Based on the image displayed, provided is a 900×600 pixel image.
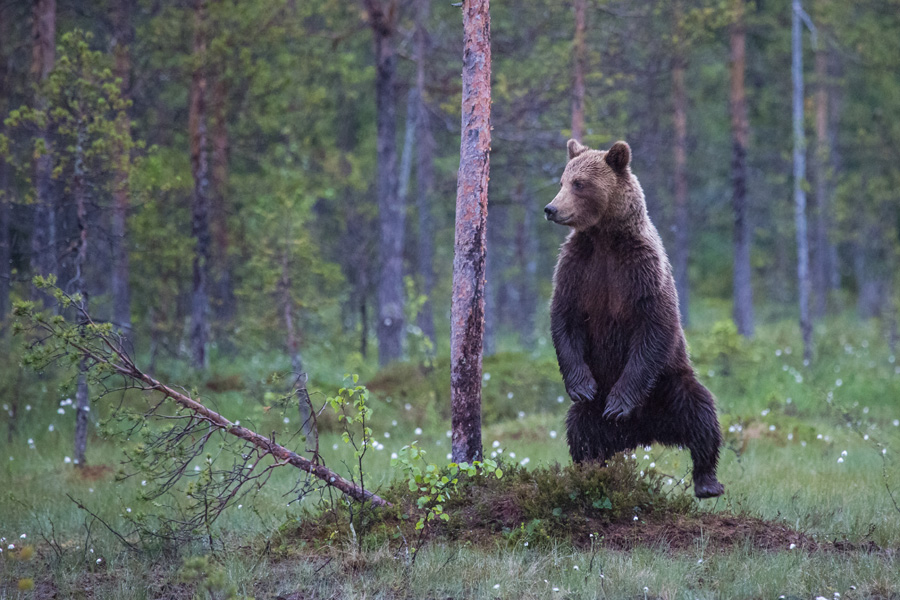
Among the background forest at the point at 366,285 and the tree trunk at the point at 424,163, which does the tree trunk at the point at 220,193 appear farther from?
the tree trunk at the point at 424,163

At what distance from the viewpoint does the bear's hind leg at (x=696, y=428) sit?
632 centimetres

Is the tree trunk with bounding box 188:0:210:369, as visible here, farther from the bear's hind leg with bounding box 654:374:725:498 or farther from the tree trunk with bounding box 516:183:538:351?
the bear's hind leg with bounding box 654:374:725:498

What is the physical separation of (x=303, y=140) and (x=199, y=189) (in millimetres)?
4814

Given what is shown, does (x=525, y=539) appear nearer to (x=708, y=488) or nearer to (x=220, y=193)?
(x=708, y=488)

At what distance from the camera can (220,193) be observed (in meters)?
17.6

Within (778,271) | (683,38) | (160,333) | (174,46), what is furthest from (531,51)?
(778,271)

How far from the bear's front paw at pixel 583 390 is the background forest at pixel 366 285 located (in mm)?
573

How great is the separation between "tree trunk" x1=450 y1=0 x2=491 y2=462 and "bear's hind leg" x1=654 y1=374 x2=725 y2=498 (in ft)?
4.98

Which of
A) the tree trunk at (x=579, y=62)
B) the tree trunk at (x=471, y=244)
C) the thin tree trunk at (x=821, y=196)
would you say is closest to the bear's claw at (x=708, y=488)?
the tree trunk at (x=471, y=244)

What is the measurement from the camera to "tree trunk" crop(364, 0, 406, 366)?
1527cm

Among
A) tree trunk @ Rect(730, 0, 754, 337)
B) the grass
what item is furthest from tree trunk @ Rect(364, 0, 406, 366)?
tree trunk @ Rect(730, 0, 754, 337)

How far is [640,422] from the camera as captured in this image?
6543mm

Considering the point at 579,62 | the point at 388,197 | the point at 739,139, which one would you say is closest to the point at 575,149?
the point at 579,62

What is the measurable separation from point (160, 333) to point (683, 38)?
12.4 metres
